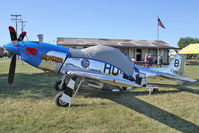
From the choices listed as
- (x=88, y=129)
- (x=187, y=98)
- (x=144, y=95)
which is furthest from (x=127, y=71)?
(x=88, y=129)

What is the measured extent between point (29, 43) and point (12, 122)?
2.62m

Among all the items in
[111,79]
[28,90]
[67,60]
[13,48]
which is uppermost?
[13,48]

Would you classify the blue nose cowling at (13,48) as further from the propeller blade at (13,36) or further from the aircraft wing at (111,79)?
the aircraft wing at (111,79)

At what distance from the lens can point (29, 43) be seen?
5270 millimetres

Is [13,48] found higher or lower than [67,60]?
higher

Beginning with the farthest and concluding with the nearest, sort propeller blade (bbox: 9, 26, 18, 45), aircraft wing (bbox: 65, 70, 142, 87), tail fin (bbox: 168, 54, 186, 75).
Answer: tail fin (bbox: 168, 54, 186, 75) → propeller blade (bbox: 9, 26, 18, 45) → aircraft wing (bbox: 65, 70, 142, 87)

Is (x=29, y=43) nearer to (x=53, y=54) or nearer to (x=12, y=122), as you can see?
(x=53, y=54)

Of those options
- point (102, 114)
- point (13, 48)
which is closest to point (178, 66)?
point (102, 114)

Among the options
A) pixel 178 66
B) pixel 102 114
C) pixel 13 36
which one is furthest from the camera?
pixel 178 66

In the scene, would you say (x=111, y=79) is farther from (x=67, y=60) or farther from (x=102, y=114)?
(x=67, y=60)

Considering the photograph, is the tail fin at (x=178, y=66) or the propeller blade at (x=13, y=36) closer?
the propeller blade at (x=13, y=36)

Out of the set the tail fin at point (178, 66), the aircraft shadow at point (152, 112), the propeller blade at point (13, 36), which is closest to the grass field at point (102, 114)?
the aircraft shadow at point (152, 112)

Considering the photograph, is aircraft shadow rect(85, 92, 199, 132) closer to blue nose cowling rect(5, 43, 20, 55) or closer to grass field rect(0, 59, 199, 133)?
grass field rect(0, 59, 199, 133)

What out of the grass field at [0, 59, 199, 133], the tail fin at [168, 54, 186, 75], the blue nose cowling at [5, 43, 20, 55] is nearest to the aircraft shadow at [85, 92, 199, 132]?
the grass field at [0, 59, 199, 133]
